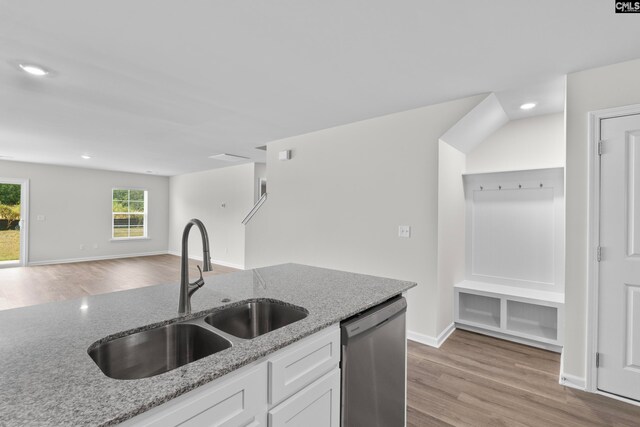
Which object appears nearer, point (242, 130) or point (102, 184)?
point (242, 130)

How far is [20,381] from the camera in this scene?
0.79 m

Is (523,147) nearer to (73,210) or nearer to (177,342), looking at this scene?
(177,342)

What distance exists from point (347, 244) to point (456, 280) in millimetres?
1305

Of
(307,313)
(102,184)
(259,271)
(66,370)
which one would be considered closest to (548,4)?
(307,313)

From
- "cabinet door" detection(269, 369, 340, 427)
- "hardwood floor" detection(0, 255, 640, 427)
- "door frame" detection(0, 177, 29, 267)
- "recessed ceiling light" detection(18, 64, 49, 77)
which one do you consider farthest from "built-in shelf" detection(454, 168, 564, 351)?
"door frame" detection(0, 177, 29, 267)

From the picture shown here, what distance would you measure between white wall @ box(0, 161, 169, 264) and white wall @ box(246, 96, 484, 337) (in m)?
5.86

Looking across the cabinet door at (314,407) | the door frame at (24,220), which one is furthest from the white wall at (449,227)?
the door frame at (24,220)

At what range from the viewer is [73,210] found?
761 centimetres

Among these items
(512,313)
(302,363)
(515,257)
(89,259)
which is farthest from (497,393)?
(89,259)

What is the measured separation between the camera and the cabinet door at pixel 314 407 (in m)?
1.08

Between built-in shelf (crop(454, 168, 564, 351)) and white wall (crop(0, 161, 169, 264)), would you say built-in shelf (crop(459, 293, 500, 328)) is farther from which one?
white wall (crop(0, 161, 169, 264))

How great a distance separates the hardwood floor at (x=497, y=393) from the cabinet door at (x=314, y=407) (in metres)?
0.95

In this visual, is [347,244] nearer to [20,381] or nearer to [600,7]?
[600,7]

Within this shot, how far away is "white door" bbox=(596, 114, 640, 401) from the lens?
84.3 inches
